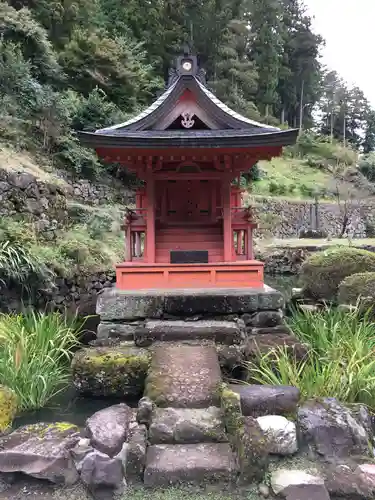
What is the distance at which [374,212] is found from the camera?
2817cm

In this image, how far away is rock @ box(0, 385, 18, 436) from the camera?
363 centimetres

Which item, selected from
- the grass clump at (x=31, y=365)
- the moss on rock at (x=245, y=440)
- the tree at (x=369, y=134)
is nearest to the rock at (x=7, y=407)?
the grass clump at (x=31, y=365)

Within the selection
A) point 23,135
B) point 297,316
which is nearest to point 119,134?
point 297,316

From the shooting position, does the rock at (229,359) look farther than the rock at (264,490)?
Yes

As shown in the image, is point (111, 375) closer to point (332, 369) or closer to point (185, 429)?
point (185, 429)

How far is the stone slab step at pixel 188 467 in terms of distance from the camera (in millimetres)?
2891

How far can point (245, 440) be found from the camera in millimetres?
3006

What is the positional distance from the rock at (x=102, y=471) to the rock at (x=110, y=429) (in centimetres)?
8

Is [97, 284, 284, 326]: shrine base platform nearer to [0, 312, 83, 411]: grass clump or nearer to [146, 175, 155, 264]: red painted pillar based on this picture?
[0, 312, 83, 411]: grass clump

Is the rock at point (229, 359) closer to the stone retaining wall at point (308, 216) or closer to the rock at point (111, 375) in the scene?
the rock at point (111, 375)

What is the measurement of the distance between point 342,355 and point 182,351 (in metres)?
1.91

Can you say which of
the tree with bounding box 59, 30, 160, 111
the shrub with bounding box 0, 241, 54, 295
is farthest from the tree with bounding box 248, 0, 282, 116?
the shrub with bounding box 0, 241, 54, 295

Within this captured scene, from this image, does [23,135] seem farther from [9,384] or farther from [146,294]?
[9,384]

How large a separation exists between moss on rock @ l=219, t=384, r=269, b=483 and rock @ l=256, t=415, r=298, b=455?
0.09 meters
